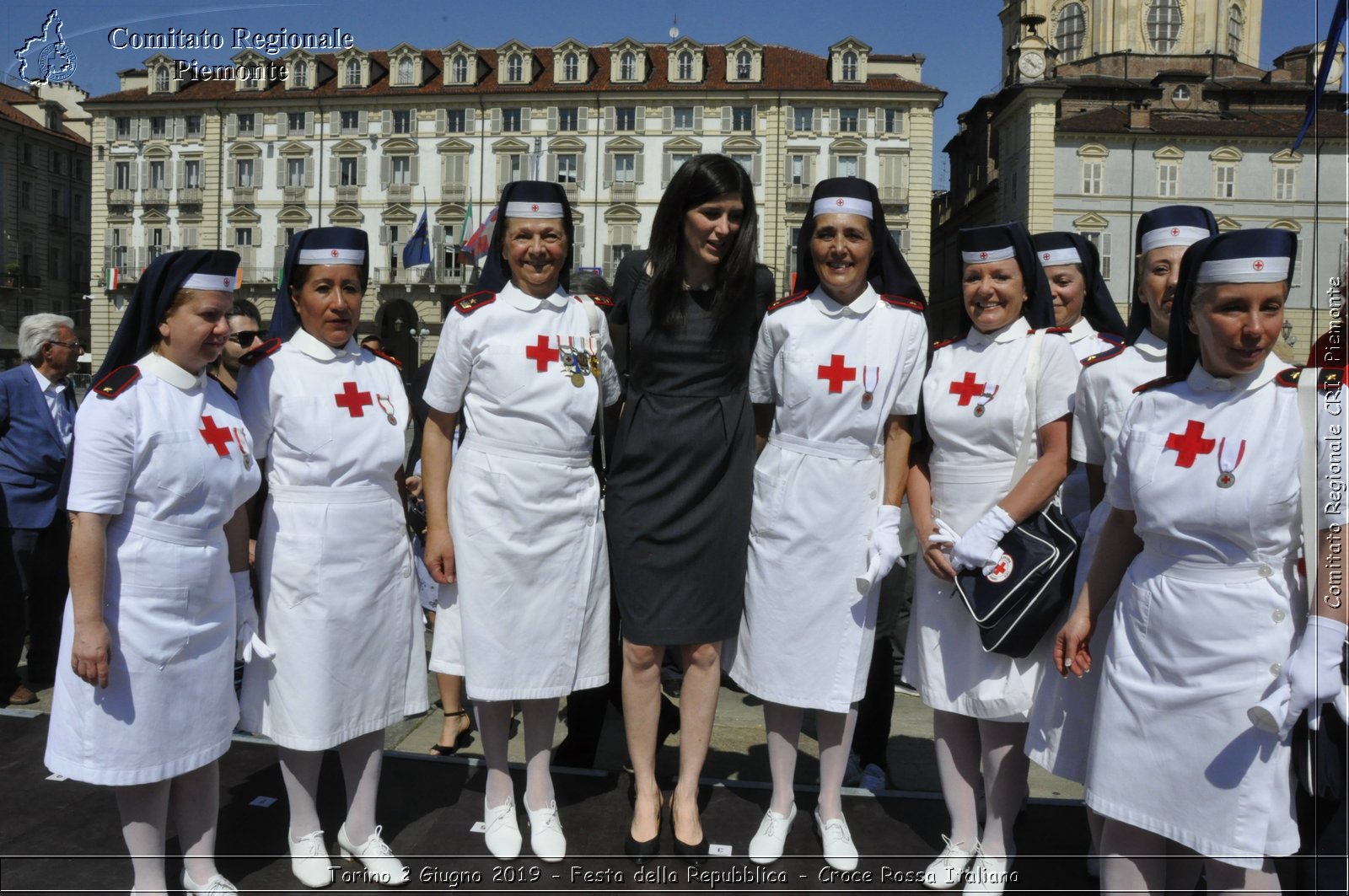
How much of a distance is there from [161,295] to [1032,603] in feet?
9.41

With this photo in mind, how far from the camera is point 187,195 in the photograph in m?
48.0

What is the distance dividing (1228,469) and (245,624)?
9.70 feet

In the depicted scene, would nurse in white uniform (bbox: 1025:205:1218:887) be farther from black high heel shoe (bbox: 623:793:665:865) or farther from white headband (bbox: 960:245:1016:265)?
black high heel shoe (bbox: 623:793:665:865)

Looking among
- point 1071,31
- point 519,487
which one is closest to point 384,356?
point 519,487

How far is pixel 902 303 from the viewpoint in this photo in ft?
12.3

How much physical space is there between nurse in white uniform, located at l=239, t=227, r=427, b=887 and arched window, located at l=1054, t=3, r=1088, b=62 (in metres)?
55.9

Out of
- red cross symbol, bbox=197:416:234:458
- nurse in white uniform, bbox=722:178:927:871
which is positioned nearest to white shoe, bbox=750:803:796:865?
nurse in white uniform, bbox=722:178:927:871

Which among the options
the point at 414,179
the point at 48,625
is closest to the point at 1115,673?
the point at 48,625

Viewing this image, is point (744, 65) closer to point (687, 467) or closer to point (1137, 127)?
point (1137, 127)

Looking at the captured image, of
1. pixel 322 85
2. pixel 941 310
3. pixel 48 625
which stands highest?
pixel 322 85

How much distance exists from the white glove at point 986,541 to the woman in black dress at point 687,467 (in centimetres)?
81

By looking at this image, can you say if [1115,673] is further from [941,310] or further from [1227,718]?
[941,310]

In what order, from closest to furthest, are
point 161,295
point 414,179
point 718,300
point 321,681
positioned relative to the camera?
point 161,295 → point 321,681 → point 718,300 → point 414,179

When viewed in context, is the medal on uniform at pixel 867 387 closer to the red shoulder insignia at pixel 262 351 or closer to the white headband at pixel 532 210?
the white headband at pixel 532 210
